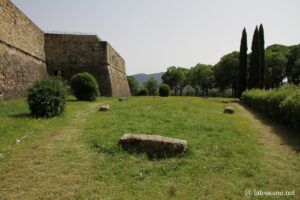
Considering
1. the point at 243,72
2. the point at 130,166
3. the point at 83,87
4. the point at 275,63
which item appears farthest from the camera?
the point at 275,63

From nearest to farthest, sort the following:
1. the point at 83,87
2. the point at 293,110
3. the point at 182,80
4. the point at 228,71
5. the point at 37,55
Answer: the point at 293,110
the point at 83,87
the point at 37,55
the point at 228,71
the point at 182,80

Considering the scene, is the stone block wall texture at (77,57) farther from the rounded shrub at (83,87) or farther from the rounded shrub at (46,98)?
the rounded shrub at (46,98)

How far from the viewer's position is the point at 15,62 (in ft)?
A: 46.5

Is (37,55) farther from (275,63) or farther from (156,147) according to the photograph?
(275,63)

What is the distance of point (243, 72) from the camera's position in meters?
28.7

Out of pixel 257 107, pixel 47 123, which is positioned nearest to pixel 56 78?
pixel 47 123

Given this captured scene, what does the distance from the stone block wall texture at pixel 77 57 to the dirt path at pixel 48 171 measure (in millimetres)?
17670

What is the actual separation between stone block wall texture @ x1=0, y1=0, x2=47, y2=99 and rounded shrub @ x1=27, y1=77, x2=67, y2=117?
3.96 m

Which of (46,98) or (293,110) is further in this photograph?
(46,98)

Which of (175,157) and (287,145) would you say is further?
(287,145)

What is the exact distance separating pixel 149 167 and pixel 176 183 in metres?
0.69

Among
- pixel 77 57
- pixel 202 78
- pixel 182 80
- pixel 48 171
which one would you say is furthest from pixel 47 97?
pixel 182 80

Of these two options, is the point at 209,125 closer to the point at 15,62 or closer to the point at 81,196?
the point at 81,196

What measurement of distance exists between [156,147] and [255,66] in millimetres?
23927
